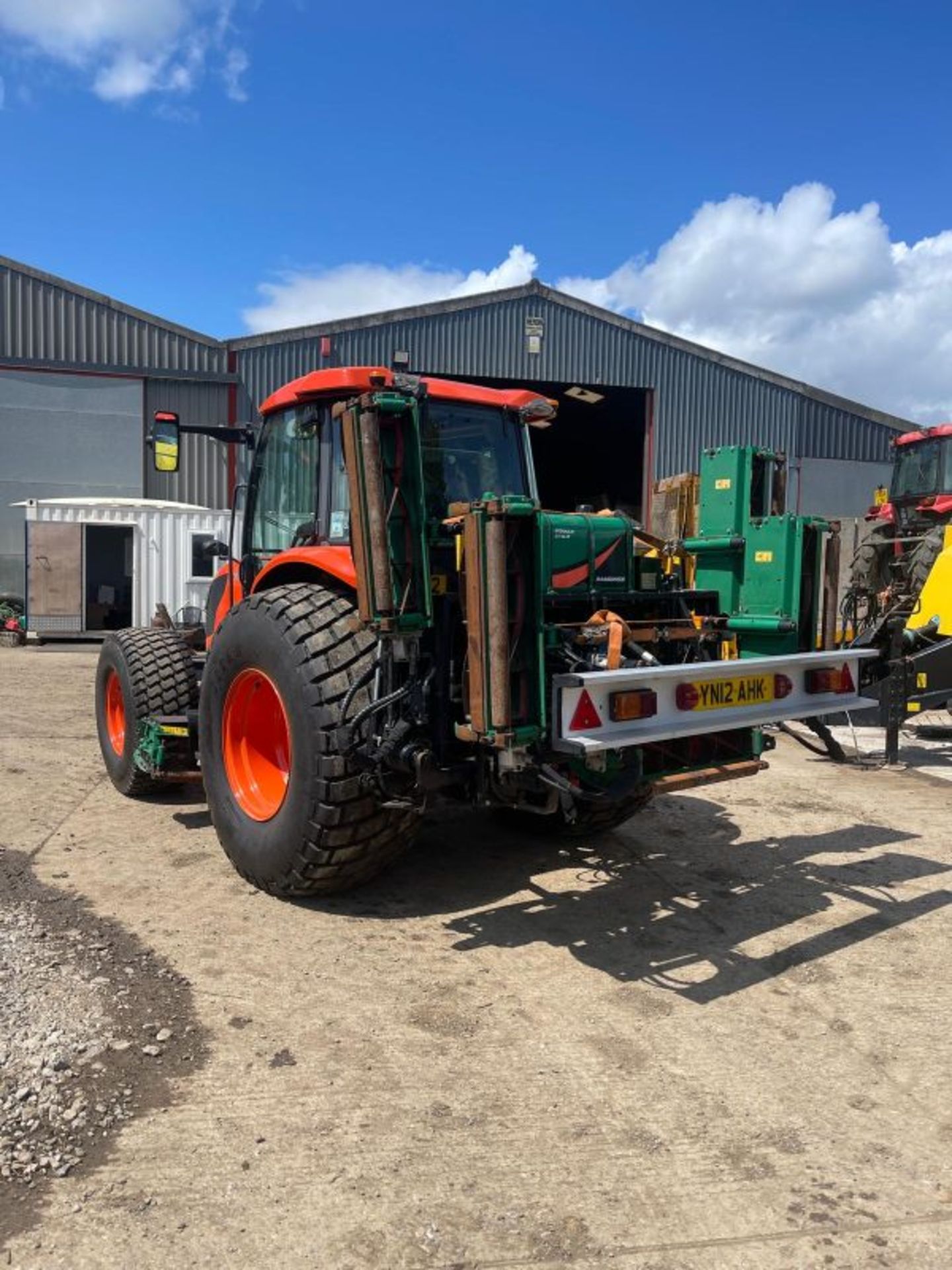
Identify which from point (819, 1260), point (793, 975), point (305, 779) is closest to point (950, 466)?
point (793, 975)

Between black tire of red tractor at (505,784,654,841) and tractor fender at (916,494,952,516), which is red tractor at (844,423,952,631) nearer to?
tractor fender at (916,494,952,516)

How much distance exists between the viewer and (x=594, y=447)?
77.7 ft

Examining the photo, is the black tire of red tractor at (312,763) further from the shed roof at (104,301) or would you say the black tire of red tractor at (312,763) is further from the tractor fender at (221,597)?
the shed roof at (104,301)

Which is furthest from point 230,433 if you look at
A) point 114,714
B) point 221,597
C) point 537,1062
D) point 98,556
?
point 98,556

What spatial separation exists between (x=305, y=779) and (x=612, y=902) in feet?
5.23

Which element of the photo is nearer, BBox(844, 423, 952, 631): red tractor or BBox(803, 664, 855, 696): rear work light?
BBox(803, 664, 855, 696): rear work light

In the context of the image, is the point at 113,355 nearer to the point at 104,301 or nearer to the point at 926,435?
the point at 104,301

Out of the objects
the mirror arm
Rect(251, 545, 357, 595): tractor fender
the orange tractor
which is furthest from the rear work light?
the mirror arm

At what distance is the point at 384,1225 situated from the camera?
237 cm

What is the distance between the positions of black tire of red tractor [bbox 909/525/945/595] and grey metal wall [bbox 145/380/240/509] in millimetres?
14256

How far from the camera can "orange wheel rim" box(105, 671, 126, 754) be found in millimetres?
6562

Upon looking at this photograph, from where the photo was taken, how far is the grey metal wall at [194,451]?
65.4ft

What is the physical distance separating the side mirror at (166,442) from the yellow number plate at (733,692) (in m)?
3.23

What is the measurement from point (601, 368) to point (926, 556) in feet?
42.5
